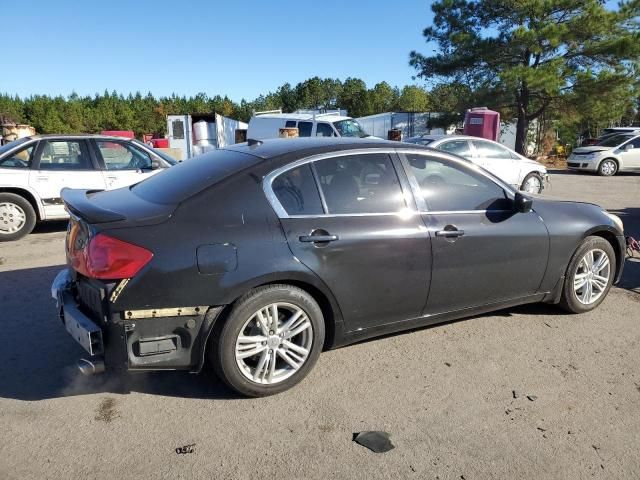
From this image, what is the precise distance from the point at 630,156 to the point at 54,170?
19.9m

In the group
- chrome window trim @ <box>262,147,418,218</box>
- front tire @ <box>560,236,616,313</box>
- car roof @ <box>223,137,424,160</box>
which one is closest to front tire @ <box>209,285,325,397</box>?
chrome window trim @ <box>262,147,418,218</box>

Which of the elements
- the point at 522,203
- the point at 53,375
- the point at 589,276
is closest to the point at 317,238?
the point at 522,203

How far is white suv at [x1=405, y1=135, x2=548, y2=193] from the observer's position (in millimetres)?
11953

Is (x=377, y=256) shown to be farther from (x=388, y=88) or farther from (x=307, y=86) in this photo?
(x=307, y=86)

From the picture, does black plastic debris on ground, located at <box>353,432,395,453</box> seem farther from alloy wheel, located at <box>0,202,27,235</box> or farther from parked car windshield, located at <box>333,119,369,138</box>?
parked car windshield, located at <box>333,119,369,138</box>

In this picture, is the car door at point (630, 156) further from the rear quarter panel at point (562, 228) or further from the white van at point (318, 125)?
the rear quarter panel at point (562, 228)

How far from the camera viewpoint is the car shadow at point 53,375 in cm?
334

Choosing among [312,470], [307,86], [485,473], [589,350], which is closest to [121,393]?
[312,470]

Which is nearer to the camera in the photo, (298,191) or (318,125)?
(298,191)

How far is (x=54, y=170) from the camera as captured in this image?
7.80 m

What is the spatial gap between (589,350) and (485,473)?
1.88 meters

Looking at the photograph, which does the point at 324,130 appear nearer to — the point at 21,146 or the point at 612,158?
the point at 21,146

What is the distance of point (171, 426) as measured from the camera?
298cm

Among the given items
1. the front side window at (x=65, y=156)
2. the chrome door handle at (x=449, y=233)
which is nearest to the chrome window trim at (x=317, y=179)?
the chrome door handle at (x=449, y=233)
